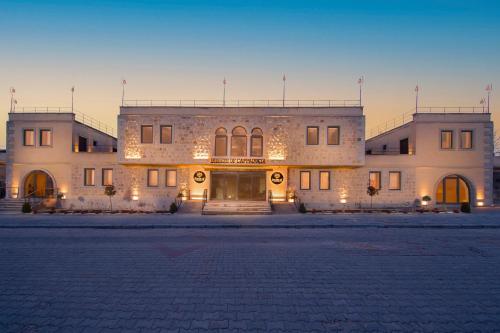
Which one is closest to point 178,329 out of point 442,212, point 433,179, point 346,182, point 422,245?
point 422,245

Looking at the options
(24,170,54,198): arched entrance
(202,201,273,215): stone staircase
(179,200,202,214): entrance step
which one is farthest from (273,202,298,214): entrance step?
(24,170,54,198): arched entrance

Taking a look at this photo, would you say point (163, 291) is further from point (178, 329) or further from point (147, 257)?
point (147, 257)

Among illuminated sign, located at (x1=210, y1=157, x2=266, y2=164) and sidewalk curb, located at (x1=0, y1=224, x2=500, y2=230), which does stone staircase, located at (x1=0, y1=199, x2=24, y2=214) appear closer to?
sidewalk curb, located at (x1=0, y1=224, x2=500, y2=230)

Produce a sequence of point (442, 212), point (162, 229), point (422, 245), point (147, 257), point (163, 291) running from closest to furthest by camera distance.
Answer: point (163, 291) < point (147, 257) < point (422, 245) < point (162, 229) < point (442, 212)

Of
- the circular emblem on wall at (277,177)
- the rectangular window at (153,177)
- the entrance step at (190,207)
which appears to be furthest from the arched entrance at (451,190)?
the rectangular window at (153,177)

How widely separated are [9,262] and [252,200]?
59.0 ft

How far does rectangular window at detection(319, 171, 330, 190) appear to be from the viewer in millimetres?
24953

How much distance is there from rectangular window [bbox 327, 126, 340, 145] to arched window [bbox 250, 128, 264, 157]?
5829 mm

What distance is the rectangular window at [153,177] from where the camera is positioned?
82.2ft

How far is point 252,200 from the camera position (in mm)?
24719

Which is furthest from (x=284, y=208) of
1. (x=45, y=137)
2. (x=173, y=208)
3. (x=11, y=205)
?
(x=11, y=205)

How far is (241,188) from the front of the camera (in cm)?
2480

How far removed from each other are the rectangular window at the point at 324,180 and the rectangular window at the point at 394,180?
5547 mm

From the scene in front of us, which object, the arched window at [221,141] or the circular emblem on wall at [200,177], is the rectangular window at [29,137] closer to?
the circular emblem on wall at [200,177]
